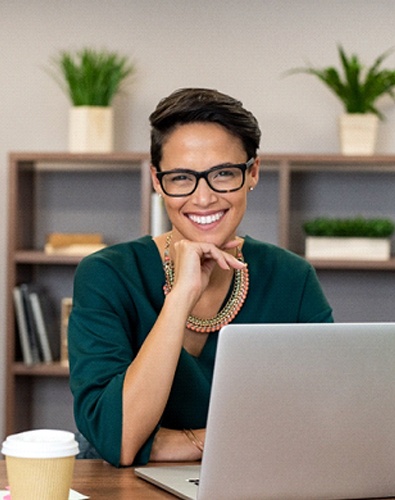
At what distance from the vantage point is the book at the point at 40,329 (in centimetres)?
396

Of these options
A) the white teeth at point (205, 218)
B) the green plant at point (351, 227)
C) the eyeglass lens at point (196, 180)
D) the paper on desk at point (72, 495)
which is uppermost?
the eyeglass lens at point (196, 180)

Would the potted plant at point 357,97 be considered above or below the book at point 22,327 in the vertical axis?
above

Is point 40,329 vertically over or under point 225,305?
under

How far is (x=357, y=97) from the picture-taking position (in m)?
3.87

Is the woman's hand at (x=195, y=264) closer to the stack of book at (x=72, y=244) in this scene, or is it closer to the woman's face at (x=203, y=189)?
the woman's face at (x=203, y=189)

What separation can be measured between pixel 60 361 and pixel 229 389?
282cm

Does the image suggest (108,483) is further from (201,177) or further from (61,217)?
(61,217)

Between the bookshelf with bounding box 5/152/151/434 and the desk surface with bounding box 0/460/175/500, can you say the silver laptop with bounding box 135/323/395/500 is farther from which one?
the bookshelf with bounding box 5/152/151/434

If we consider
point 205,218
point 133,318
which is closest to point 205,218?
point 205,218

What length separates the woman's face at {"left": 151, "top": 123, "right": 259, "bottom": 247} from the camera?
1905 mm

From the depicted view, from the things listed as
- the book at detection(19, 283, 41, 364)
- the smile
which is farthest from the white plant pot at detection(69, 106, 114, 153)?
the smile

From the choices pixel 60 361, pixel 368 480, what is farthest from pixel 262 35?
pixel 368 480

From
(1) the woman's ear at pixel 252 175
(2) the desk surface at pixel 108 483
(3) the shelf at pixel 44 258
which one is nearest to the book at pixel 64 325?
(3) the shelf at pixel 44 258

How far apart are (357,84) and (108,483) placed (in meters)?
2.67
